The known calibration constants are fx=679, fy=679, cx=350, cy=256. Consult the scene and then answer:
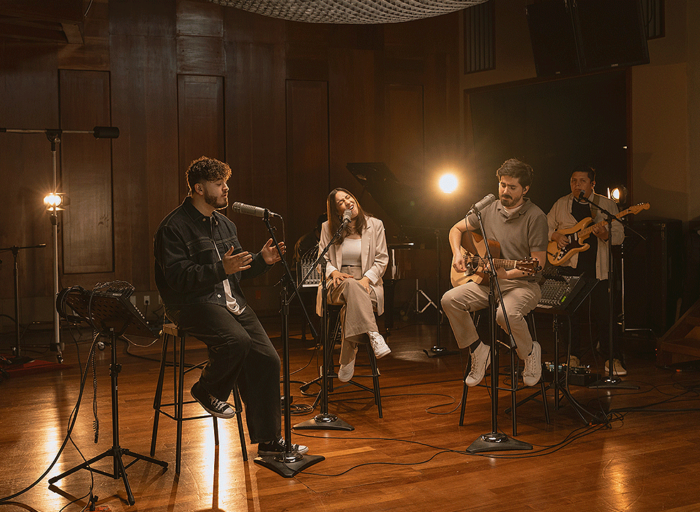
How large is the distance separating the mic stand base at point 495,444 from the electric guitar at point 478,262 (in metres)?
0.95

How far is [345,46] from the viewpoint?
8.55 meters

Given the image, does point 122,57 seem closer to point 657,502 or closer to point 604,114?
point 604,114

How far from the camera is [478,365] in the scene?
4059 mm

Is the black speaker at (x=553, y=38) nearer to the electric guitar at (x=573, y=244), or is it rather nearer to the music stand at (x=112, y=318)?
the electric guitar at (x=573, y=244)

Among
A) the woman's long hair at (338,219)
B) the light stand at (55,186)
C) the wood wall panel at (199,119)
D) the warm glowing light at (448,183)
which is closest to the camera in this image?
the woman's long hair at (338,219)

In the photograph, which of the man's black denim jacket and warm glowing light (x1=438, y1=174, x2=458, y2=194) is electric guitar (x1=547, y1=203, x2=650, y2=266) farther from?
the man's black denim jacket

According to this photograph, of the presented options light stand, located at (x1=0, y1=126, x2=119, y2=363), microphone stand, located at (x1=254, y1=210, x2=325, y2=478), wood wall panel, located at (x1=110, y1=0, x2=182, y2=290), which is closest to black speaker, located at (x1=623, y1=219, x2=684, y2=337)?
microphone stand, located at (x1=254, y1=210, x2=325, y2=478)

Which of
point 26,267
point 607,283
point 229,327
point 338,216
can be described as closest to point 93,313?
point 229,327

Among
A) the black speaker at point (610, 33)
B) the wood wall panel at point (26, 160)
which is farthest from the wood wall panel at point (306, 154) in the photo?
the black speaker at point (610, 33)

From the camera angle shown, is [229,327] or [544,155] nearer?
[229,327]

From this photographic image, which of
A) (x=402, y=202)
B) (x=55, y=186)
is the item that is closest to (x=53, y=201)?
(x=55, y=186)

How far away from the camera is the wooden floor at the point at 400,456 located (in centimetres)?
288

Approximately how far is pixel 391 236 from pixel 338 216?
417 cm

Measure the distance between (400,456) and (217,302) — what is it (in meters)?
1.21
